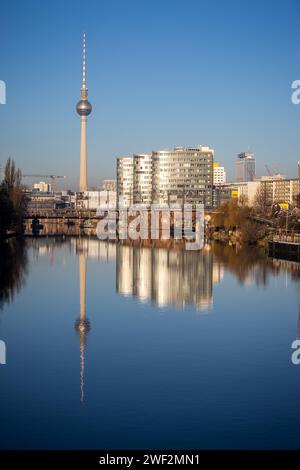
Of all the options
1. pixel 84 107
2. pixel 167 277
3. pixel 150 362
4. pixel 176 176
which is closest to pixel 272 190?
pixel 176 176

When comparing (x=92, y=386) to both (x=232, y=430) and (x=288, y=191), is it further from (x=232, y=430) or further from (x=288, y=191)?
(x=288, y=191)

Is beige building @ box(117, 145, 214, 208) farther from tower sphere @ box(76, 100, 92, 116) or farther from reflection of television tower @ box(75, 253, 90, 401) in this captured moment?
reflection of television tower @ box(75, 253, 90, 401)

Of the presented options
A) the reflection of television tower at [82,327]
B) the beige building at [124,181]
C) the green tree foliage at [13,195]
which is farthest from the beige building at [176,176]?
the reflection of television tower at [82,327]

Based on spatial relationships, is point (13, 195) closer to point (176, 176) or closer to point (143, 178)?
point (176, 176)

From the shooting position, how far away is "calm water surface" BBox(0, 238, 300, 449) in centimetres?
589

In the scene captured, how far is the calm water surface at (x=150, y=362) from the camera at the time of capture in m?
5.89

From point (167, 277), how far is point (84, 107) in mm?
57722

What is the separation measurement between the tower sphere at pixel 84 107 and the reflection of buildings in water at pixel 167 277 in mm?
49664

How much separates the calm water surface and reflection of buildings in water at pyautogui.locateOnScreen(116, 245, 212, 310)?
0.18 ft

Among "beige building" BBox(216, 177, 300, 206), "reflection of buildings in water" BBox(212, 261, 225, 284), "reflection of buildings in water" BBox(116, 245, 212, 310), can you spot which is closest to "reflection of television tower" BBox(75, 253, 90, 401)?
"reflection of buildings in water" BBox(116, 245, 212, 310)

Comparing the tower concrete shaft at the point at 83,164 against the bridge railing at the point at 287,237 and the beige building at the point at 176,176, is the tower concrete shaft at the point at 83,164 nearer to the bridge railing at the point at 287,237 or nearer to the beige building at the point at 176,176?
the beige building at the point at 176,176

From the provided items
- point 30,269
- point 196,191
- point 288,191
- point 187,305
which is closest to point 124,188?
point 196,191

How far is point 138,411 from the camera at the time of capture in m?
6.35
